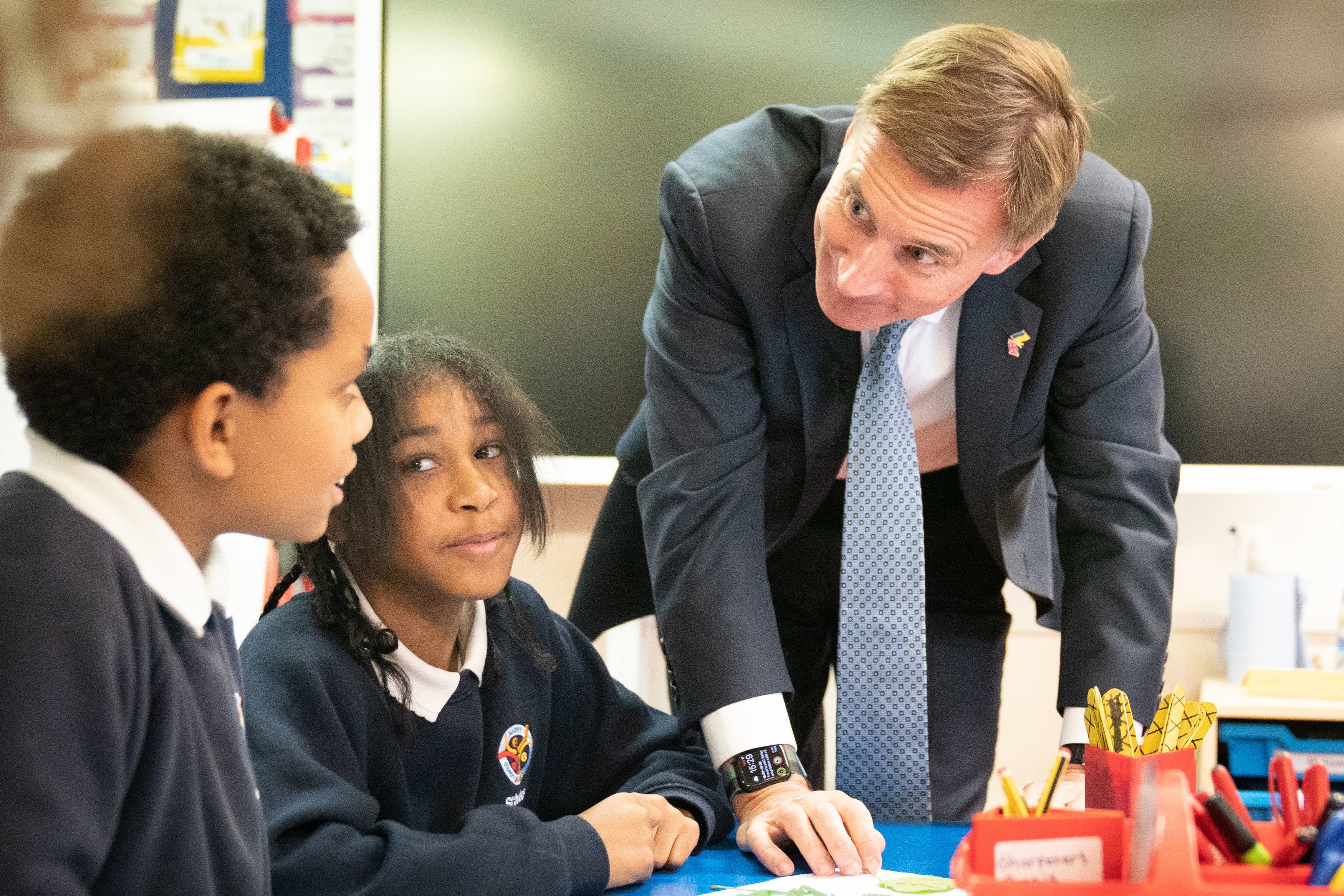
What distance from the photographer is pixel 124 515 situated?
0.57 metres

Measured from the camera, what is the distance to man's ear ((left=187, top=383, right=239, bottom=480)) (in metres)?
0.59

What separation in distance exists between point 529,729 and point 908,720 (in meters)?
0.42

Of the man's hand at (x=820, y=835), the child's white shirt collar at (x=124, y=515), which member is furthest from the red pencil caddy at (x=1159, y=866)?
the child's white shirt collar at (x=124, y=515)

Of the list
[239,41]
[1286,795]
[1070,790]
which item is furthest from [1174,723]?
[239,41]

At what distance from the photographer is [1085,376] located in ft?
4.06

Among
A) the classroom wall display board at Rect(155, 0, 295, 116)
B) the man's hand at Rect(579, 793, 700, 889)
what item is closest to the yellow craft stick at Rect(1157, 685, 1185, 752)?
the man's hand at Rect(579, 793, 700, 889)

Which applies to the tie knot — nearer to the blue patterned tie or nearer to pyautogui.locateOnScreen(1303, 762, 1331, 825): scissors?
the blue patterned tie

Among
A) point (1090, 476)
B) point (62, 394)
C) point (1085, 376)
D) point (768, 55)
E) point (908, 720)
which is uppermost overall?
point (768, 55)

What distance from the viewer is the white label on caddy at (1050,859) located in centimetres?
56

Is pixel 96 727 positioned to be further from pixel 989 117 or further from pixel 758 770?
pixel 989 117

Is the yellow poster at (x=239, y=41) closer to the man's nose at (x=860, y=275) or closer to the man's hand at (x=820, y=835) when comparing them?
the man's nose at (x=860, y=275)

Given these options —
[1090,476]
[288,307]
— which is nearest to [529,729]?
[288,307]

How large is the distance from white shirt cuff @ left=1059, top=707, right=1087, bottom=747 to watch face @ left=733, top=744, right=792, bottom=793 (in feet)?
0.99

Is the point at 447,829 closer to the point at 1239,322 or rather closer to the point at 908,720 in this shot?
the point at 908,720
